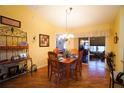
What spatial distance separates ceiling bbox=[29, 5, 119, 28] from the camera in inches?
198

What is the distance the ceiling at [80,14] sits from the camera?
5036 millimetres

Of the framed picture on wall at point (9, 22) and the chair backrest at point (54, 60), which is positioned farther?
the framed picture on wall at point (9, 22)

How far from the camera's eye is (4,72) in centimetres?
427

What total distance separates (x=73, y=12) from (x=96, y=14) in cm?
93

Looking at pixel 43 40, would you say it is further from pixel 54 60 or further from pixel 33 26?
pixel 54 60

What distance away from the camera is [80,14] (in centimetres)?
564

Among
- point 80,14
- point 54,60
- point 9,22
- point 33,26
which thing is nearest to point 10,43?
point 9,22

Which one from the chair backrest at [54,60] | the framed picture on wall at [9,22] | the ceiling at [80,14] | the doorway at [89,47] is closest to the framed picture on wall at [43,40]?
the ceiling at [80,14]

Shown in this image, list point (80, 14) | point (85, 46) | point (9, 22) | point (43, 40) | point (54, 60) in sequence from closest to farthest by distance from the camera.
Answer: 1. point (54, 60)
2. point (9, 22)
3. point (80, 14)
4. point (43, 40)
5. point (85, 46)

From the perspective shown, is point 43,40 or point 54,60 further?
point 43,40

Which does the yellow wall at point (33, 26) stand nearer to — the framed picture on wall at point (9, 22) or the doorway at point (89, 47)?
the framed picture on wall at point (9, 22)

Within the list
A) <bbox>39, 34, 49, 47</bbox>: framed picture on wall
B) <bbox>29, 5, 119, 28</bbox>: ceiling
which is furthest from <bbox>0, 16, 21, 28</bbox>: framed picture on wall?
<bbox>39, 34, 49, 47</bbox>: framed picture on wall
